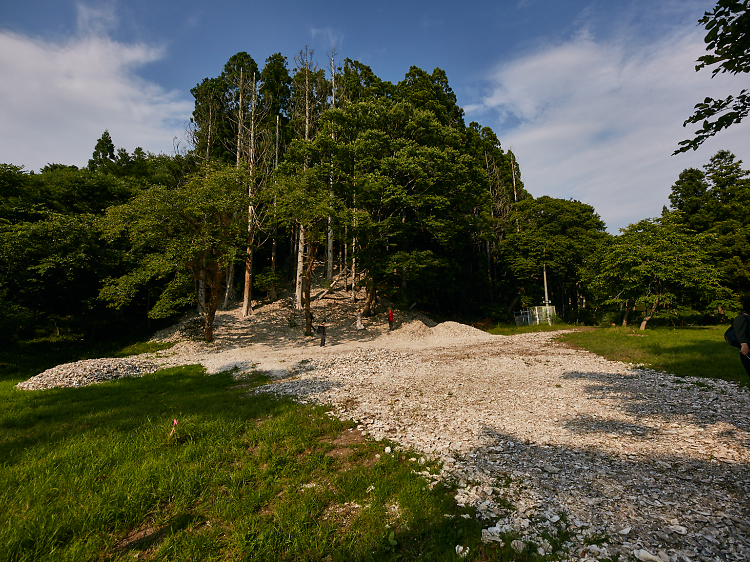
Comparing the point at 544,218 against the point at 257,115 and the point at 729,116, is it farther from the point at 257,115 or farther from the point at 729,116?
the point at 729,116

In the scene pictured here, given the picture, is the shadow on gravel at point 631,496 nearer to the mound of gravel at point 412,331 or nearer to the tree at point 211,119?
the mound of gravel at point 412,331

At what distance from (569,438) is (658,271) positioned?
2386cm

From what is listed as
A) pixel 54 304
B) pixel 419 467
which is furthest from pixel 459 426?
pixel 54 304

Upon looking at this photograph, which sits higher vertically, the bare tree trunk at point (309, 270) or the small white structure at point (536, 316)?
the bare tree trunk at point (309, 270)

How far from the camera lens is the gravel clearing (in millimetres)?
3882

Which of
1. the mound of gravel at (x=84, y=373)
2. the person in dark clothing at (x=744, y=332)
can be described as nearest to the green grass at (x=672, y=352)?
the person in dark clothing at (x=744, y=332)

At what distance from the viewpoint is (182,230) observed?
797 inches

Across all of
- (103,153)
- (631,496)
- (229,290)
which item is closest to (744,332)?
(631,496)

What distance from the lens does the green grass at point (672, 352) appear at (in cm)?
1148

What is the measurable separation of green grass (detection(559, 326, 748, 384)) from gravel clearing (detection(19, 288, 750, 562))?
1.07 m

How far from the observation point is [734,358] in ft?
41.4

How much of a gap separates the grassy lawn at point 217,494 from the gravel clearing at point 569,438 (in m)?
0.65

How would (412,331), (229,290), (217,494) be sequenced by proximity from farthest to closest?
(229,290) → (412,331) → (217,494)

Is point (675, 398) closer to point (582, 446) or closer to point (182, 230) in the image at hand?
point (582, 446)
